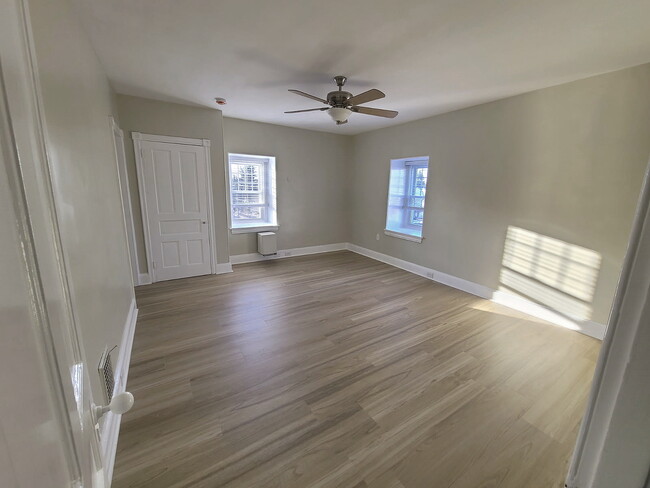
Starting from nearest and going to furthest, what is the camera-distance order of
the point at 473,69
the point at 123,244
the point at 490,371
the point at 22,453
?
the point at 22,453 → the point at 490,371 → the point at 473,69 → the point at 123,244

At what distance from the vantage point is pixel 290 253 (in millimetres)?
5617

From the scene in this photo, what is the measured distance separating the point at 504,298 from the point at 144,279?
16.4 feet

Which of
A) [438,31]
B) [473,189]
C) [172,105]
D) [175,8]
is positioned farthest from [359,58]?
[172,105]

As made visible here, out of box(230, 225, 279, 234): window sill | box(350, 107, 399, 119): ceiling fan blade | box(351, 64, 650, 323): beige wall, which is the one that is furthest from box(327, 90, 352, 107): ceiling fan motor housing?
box(230, 225, 279, 234): window sill

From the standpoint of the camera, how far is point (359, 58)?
2365mm

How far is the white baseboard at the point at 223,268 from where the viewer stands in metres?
4.52

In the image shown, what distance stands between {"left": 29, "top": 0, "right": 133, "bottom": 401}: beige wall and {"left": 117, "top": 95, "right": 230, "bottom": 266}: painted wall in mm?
1272

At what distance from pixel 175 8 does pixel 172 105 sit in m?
2.33

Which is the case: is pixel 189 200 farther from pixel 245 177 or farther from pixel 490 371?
pixel 490 371

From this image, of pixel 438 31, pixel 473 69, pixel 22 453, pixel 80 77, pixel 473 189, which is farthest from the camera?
pixel 473 189

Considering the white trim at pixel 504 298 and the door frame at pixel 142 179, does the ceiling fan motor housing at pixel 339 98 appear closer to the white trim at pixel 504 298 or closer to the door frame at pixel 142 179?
the door frame at pixel 142 179

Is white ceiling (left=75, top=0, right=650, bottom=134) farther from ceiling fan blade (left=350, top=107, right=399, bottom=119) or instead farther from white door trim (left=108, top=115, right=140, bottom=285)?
white door trim (left=108, top=115, right=140, bottom=285)

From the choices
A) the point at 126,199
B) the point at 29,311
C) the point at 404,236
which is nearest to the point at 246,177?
the point at 126,199

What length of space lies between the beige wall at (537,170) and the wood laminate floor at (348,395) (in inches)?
37.0
